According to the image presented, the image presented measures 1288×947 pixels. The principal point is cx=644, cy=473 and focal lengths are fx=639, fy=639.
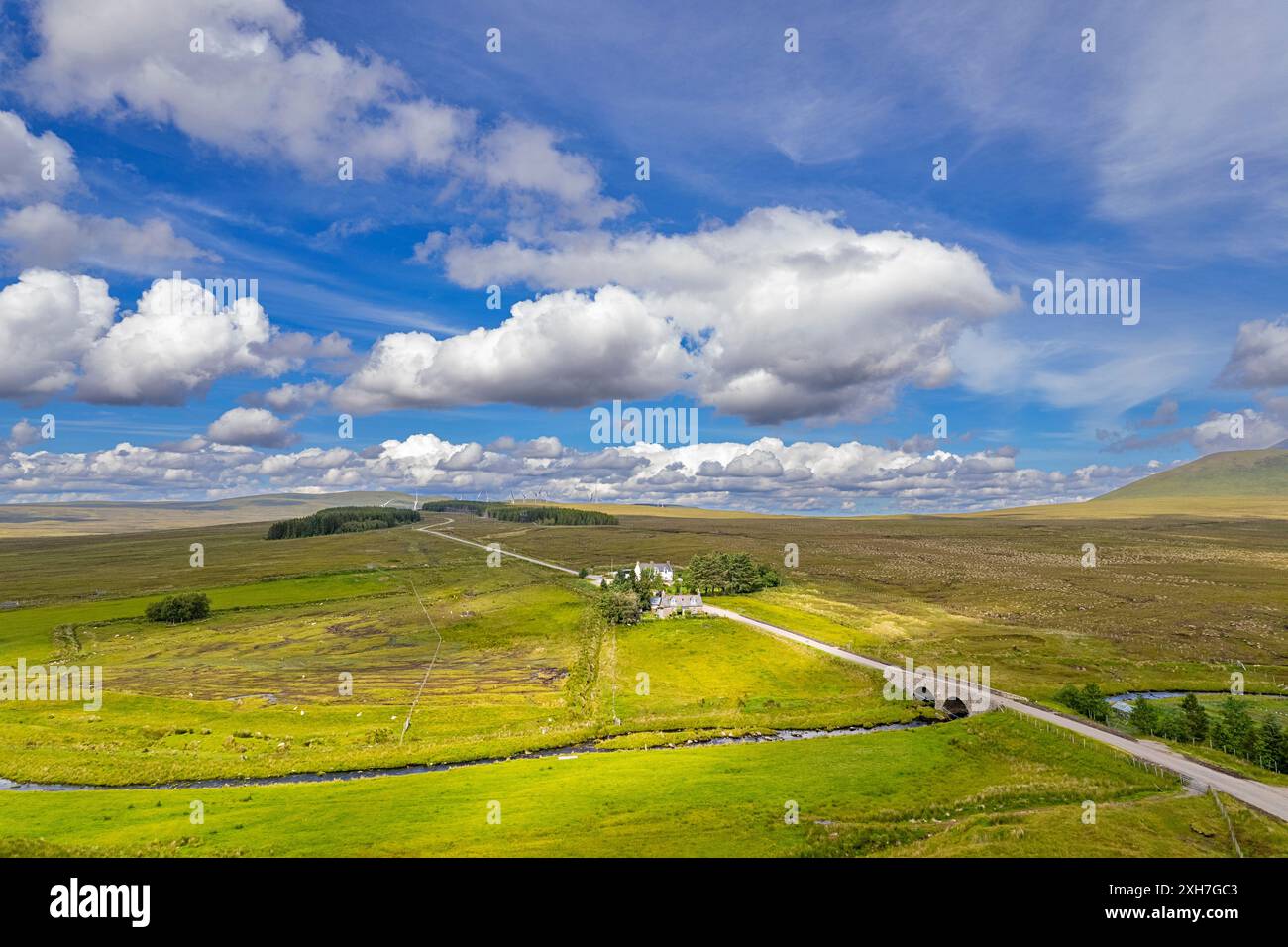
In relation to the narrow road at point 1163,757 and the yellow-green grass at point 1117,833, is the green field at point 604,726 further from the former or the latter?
the narrow road at point 1163,757

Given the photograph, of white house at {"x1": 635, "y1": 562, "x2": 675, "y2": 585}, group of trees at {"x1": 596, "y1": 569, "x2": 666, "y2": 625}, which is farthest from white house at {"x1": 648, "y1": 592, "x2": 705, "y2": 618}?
white house at {"x1": 635, "y1": 562, "x2": 675, "y2": 585}

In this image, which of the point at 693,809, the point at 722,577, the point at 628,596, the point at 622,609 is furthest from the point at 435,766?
the point at 722,577

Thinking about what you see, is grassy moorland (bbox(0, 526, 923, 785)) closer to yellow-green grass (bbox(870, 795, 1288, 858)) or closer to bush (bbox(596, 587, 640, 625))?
bush (bbox(596, 587, 640, 625))

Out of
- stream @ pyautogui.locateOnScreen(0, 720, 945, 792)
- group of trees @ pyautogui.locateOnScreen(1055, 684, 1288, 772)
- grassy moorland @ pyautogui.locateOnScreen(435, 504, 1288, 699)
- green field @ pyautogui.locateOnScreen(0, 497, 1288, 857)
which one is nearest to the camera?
green field @ pyautogui.locateOnScreen(0, 497, 1288, 857)

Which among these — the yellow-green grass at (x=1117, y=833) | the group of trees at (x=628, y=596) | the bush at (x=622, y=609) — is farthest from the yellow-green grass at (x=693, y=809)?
the group of trees at (x=628, y=596)
